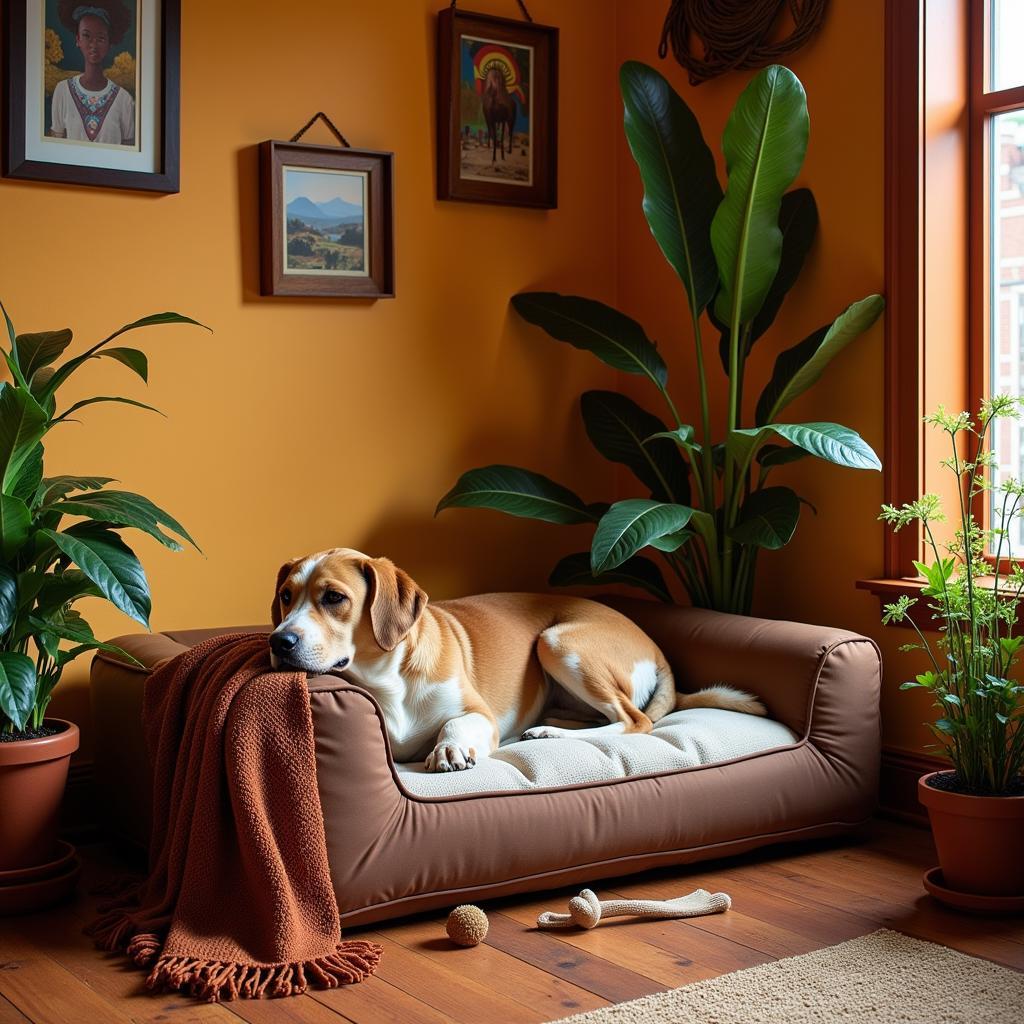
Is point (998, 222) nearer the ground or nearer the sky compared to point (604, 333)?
nearer the sky

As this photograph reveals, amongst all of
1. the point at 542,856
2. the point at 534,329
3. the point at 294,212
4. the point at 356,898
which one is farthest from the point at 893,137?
the point at 356,898

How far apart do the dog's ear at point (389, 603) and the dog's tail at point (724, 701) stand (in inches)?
31.6

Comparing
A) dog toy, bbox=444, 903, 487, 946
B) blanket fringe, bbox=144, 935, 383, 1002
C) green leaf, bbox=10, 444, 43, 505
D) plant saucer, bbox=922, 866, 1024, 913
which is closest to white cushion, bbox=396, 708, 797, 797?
dog toy, bbox=444, 903, 487, 946

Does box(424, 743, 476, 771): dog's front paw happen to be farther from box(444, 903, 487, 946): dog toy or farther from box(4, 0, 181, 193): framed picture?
box(4, 0, 181, 193): framed picture

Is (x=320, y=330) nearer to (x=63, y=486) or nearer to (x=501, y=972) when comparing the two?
(x=63, y=486)

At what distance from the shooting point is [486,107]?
12.5 feet

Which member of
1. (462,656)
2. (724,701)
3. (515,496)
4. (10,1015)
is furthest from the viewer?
(515,496)

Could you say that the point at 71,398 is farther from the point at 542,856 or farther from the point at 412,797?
the point at 542,856

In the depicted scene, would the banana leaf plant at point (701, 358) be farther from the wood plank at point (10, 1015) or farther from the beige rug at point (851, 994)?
the wood plank at point (10, 1015)

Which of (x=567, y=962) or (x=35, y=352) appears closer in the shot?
(x=567, y=962)

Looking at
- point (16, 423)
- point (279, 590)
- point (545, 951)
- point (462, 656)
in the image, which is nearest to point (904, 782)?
point (462, 656)

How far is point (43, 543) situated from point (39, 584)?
0.27ft

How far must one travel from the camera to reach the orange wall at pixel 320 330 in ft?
10.7

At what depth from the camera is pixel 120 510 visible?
2.56 meters
